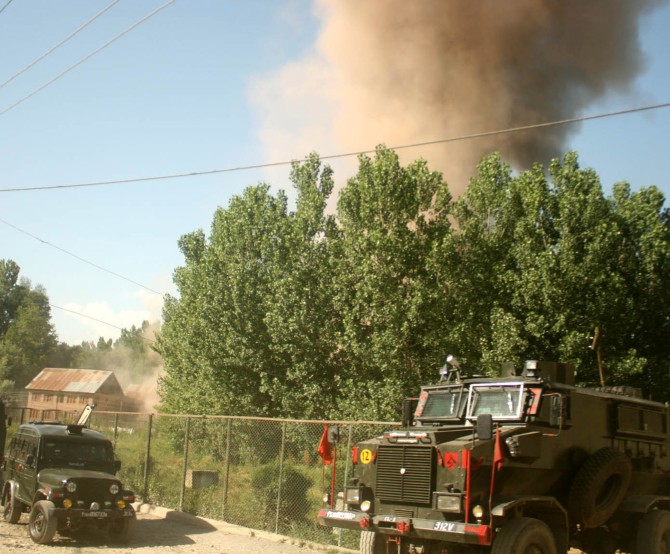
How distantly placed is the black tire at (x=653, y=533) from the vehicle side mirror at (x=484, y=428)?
3145 millimetres

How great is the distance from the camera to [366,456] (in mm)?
9328

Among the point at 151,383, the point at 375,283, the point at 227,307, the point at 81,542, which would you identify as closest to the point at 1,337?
the point at 151,383

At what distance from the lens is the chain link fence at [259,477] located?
13086 millimetres

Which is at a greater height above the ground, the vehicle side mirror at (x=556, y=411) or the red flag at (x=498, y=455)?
the vehicle side mirror at (x=556, y=411)

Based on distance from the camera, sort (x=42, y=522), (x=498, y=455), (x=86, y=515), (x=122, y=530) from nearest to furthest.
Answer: (x=498, y=455) → (x=42, y=522) → (x=86, y=515) → (x=122, y=530)

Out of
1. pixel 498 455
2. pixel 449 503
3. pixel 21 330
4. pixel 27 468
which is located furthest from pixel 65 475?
pixel 21 330

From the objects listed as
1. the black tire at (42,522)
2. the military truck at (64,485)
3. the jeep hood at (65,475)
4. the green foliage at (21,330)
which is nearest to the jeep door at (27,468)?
the military truck at (64,485)

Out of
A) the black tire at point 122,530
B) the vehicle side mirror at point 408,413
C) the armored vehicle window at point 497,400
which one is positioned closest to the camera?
the armored vehicle window at point 497,400

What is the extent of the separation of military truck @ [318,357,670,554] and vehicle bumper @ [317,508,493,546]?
0.01m

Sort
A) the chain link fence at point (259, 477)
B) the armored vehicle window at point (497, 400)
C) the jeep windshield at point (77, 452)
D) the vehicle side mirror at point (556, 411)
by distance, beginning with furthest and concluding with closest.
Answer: the chain link fence at point (259, 477) < the jeep windshield at point (77, 452) < the armored vehicle window at point (497, 400) < the vehicle side mirror at point (556, 411)

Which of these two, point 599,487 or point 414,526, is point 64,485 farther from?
point 599,487

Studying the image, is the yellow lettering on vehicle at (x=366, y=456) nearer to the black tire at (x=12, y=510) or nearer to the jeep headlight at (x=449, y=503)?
the jeep headlight at (x=449, y=503)

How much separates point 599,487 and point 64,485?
811 centimetres

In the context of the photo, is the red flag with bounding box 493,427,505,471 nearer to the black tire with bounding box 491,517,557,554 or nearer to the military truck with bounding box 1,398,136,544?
the black tire with bounding box 491,517,557,554
